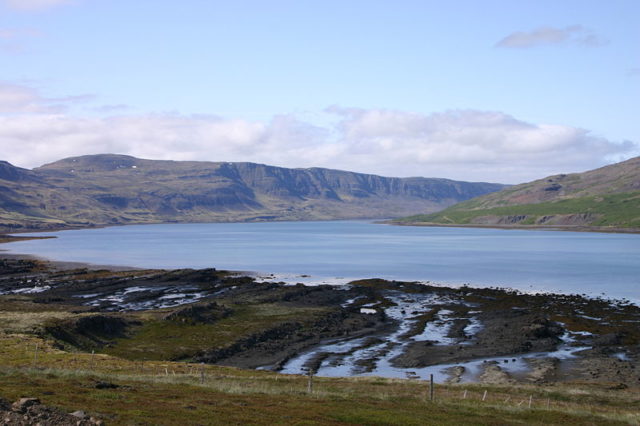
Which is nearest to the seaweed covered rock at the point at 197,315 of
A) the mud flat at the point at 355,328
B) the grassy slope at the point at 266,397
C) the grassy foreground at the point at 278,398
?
the mud flat at the point at 355,328

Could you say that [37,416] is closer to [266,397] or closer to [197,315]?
[266,397]

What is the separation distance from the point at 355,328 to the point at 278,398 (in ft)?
144

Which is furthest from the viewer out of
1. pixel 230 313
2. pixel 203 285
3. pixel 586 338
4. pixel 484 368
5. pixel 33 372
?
pixel 203 285

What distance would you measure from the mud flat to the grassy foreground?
31.5ft

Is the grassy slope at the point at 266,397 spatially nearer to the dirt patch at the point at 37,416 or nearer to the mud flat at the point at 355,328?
the dirt patch at the point at 37,416

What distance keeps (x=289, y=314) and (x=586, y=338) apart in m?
38.5

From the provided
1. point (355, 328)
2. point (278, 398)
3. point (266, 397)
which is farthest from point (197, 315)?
point (278, 398)

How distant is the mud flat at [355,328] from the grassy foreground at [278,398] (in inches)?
378

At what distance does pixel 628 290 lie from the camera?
4277 inches

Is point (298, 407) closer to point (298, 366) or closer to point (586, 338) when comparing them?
point (298, 366)

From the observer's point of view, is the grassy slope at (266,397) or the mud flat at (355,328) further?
the mud flat at (355,328)

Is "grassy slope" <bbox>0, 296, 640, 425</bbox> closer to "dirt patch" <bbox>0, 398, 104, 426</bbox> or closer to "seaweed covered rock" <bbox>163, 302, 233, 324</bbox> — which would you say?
"dirt patch" <bbox>0, 398, 104, 426</bbox>

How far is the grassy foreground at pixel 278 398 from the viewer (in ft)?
91.4

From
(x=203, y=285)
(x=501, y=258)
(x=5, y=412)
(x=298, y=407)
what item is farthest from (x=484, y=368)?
(x=501, y=258)
